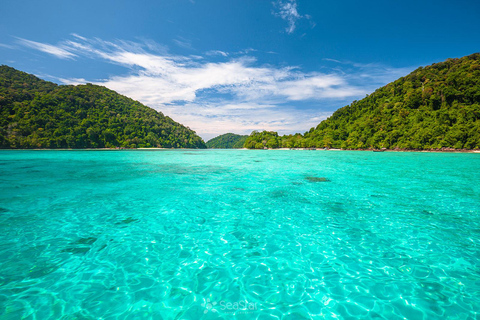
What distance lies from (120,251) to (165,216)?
3.43 meters

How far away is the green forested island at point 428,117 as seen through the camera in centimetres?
8581

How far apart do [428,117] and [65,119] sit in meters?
208

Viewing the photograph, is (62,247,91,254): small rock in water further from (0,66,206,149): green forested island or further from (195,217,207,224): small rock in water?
(0,66,206,149): green forested island

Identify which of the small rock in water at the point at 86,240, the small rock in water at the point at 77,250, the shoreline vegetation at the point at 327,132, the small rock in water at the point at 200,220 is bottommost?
the small rock in water at the point at 200,220

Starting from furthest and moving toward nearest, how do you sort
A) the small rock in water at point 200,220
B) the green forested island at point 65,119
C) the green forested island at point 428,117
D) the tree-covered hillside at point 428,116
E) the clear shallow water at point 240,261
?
the green forested island at point 65,119
the green forested island at point 428,117
the tree-covered hillside at point 428,116
the small rock in water at point 200,220
the clear shallow water at point 240,261

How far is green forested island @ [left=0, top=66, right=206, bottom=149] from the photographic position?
9925 centimetres

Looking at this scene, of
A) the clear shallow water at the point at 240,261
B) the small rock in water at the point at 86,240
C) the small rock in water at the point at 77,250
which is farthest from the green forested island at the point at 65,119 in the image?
the small rock in water at the point at 77,250

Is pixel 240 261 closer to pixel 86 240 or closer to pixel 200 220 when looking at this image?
pixel 200 220

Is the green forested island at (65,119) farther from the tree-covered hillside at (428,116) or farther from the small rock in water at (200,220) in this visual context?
the tree-covered hillside at (428,116)

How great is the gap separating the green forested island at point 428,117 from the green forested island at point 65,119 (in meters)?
153

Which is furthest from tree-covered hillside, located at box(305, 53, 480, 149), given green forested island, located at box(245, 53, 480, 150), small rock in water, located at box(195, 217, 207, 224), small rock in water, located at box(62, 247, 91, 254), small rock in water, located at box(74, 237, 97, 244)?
small rock in water, located at box(62, 247, 91, 254)

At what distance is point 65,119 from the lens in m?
116

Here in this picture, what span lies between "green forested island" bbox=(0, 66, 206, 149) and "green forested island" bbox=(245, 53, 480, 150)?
15342 centimetres

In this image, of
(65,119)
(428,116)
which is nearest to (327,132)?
(428,116)
